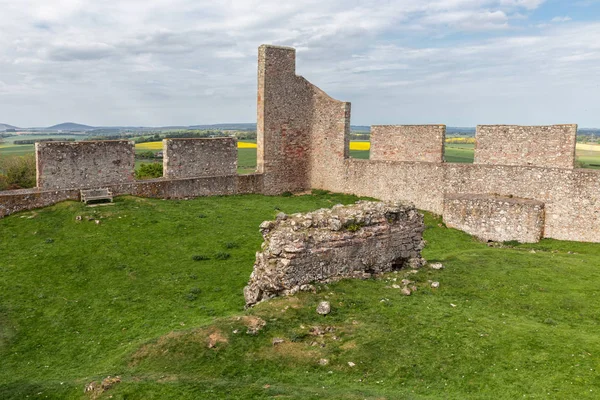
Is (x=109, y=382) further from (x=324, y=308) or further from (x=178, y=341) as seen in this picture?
(x=324, y=308)

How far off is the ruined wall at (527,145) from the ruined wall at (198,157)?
12.6m

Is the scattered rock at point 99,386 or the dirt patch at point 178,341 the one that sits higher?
the dirt patch at point 178,341

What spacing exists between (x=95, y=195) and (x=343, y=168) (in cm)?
1381

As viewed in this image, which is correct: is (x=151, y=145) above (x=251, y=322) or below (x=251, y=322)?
above

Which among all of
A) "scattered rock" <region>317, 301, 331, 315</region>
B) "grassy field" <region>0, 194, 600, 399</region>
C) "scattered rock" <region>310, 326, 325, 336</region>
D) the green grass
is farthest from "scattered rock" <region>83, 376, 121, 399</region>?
the green grass

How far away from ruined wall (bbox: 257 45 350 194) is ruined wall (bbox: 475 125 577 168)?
26.2ft

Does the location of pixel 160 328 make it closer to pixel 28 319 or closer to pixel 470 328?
pixel 28 319

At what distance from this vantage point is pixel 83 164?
22797 millimetres

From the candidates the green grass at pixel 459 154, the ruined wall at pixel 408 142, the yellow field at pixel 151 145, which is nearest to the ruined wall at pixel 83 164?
the ruined wall at pixel 408 142

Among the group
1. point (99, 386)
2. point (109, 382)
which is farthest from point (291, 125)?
point (99, 386)

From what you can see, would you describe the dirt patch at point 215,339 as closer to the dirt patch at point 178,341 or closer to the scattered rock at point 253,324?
the dirt patch at point 178,341

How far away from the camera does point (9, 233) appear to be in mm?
18906

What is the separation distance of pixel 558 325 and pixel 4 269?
15.9 m

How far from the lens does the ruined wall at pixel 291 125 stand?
2912cm
